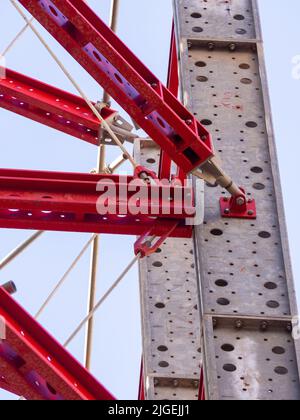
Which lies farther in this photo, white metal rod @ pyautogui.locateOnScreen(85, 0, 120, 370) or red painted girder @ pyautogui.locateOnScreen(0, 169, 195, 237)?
white metal rod @ pyautogui.locateOnScreen(85, 0, 120, 370)

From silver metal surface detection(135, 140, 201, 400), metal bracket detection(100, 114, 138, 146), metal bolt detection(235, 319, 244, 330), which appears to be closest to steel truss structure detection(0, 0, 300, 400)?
metal bolt detection(235, 319, 244, 330)

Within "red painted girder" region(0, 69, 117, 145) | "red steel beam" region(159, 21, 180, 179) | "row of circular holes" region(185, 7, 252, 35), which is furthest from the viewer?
"red painted girder" region(0, 69, 117, 145)

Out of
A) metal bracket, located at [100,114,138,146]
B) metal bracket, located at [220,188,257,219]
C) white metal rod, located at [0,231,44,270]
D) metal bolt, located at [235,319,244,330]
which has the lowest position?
metal bolt, located at [235,319,244,330]

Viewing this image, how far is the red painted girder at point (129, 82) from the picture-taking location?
16.0m

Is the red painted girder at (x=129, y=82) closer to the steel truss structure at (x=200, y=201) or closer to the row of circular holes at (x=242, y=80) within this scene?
the steel truss structure at (x=200, y=201)

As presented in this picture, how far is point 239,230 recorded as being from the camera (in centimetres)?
1579

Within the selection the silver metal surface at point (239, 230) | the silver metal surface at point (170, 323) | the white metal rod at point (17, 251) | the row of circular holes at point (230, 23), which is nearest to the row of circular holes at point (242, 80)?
the silver metal surface at point (239, 230)

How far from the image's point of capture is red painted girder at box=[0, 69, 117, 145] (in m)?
18.8

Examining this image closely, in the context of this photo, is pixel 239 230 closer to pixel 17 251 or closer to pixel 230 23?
pixel 230 23

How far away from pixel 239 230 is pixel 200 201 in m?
0.45

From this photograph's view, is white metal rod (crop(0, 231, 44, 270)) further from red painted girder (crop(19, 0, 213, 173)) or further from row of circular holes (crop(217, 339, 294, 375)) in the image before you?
row of circular holes (crop(217, 339, 294, 375))

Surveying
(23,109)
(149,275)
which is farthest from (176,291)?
(23,109)

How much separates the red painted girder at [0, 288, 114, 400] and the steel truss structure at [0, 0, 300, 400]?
0.01 metres

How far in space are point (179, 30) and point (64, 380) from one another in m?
4.31
